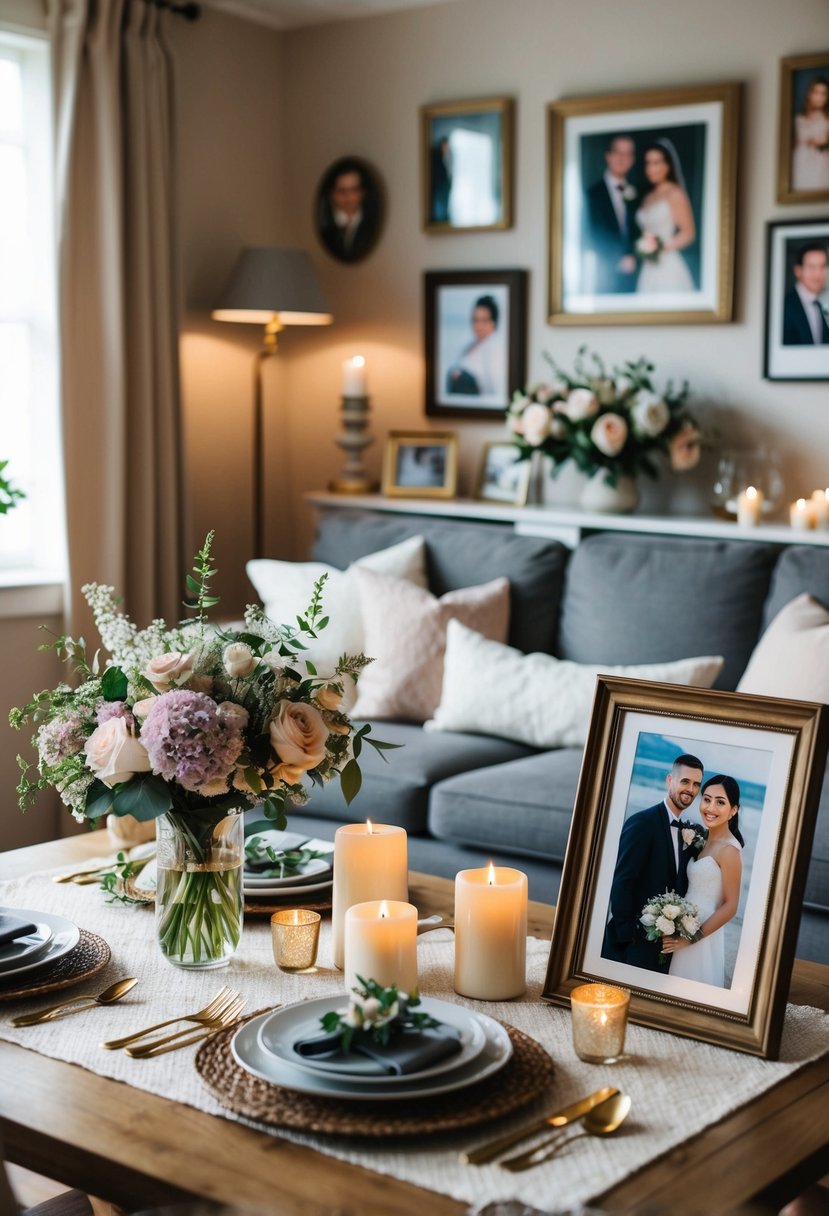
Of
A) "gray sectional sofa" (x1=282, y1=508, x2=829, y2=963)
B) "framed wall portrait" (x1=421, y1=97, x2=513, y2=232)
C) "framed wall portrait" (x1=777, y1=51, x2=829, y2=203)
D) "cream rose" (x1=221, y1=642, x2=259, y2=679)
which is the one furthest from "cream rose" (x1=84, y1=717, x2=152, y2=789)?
"framed wall portrait" (x1=421, y1=97, x2=513, y2=232)

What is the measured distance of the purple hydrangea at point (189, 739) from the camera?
→ 5.17ft

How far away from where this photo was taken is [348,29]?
15.4 ft

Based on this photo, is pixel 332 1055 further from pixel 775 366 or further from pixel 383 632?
pixel 775 366

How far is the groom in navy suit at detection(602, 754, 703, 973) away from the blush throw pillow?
6.63 feet

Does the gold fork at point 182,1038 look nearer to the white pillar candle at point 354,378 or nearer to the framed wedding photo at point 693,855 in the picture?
the framed wedding photo at point 693,855

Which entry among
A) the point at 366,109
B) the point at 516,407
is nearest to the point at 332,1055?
the point at 516,407

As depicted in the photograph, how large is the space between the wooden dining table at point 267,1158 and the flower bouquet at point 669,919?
0.19 meters

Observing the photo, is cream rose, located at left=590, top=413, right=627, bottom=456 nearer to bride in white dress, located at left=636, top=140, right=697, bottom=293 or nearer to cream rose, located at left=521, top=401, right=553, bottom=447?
cream rose, located at left=521, top=401, right=553, bottom=447

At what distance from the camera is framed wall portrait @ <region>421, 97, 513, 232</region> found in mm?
4332

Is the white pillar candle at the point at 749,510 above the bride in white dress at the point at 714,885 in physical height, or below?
above

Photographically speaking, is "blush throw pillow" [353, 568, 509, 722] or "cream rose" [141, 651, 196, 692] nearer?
"cream rose" [141, 651, 196, 692]

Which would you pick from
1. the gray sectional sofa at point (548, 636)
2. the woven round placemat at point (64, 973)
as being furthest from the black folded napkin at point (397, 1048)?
the gray sectional sofa at point (548, 636)

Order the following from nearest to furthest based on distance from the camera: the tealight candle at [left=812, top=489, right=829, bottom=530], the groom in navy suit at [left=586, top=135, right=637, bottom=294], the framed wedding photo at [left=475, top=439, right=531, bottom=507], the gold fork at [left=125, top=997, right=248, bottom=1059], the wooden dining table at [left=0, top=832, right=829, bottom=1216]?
the wooden dining table at [left=0, top=832, right=829, bottom=1216]
the gold fork at [left=125, top=997, right=248, bottom=1059]
the tealight candle at [left=812, top=489, right=829, bottom=530]
the groom in navy suit at [left=586, top=135, right=637, bottom=294]
the framed wedding photo at [left=475, top=439, right=531, bottom=507]

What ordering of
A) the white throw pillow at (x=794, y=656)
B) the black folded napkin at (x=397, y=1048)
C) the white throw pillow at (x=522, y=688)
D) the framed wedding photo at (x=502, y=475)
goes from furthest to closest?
the framed wedding photo at (x=502, y=475), the white throw pillow at (x=522, y=688), the white throw pillow at (x=794, y=656), the black folded napkin at (x=397, y=1048)
